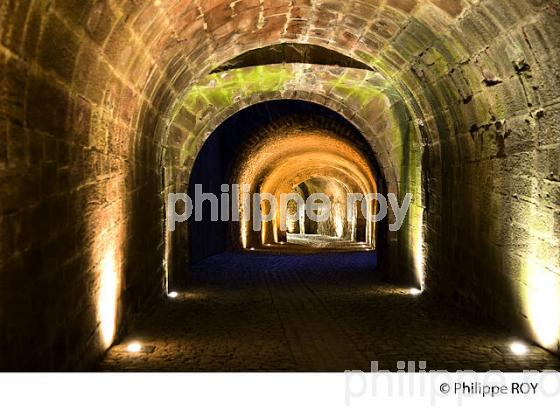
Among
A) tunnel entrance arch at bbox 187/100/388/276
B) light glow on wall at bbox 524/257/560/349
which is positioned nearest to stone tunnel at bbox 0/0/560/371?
light glow on wall at bbox 524/257/560/349

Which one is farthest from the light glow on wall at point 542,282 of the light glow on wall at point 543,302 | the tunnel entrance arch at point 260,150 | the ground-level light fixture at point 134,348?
the tunnel entrance arch at point 260,150

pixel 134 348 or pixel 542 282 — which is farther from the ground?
pixel 542 282

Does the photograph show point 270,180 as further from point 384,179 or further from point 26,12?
point 26,12

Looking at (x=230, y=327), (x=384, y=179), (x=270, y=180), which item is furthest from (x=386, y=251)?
(x=270, y=180)

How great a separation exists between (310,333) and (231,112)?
19.6ft

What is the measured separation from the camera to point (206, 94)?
36.1 feet

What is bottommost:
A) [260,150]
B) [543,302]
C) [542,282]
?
[543,302]

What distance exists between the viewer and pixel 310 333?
6590 millimetres

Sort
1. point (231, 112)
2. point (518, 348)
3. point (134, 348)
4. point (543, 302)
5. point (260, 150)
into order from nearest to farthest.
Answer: point (543, 302), point (518, 348), point (134, 348), point (231, 112), point (260, 150)

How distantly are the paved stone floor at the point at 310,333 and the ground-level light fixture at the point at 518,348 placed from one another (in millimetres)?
66

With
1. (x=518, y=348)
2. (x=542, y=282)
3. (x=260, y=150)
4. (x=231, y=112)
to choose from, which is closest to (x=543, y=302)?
(x=542, y=282)

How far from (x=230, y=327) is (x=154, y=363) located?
5.58 feet

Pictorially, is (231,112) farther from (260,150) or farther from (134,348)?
(134,348)

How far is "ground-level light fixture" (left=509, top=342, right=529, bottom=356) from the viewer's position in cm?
546
